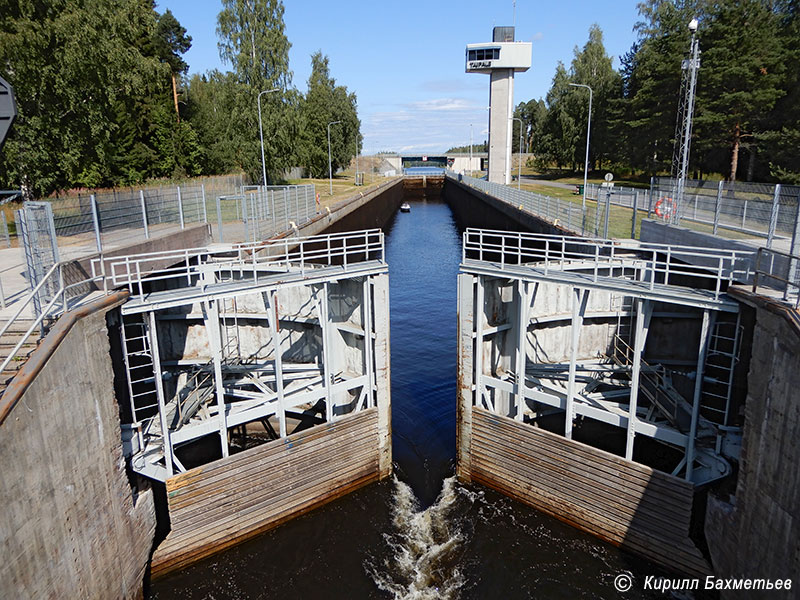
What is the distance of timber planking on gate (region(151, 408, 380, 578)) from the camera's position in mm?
11602

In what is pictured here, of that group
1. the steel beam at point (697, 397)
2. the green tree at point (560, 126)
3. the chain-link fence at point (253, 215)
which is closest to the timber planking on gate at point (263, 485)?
the steel beam at point (697, 397)

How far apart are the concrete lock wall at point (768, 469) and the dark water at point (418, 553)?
7.82 ft

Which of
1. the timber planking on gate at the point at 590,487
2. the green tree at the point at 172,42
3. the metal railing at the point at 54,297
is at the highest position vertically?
the green tree at the point at 172,42

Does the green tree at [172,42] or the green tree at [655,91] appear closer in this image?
the green tree at [655,91]

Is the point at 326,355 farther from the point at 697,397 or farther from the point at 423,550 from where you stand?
the point at 697,397

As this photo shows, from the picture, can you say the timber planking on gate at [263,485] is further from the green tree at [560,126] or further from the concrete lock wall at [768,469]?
the green tree at [560,126]

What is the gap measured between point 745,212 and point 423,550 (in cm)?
1284

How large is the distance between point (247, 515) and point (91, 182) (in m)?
39.4

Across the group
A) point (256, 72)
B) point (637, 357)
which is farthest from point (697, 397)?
point (256, 72)

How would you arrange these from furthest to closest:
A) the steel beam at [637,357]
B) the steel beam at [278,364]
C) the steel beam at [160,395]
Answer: the steel beam at [278,364] < the steel beam at [637,357] < the steel beam at [160,395]

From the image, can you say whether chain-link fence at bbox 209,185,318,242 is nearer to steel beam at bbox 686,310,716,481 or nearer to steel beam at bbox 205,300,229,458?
steel beam at bbox 205,300,229,458

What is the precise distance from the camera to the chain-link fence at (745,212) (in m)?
14.3

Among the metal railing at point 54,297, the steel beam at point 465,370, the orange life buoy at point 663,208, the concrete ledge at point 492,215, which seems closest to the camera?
the metal railing at point 54,297

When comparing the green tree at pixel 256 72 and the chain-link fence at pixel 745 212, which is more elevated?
the green tree at pixel 256 72
